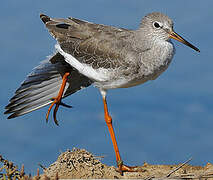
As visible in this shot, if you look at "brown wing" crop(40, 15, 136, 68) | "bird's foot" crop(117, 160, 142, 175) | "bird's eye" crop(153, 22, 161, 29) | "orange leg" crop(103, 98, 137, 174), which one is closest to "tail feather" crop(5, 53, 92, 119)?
"brown wing" crop(40, 15, 136, 68)

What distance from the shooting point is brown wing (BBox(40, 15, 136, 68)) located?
26.1 feet

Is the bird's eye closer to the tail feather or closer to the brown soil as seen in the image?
the tail feather

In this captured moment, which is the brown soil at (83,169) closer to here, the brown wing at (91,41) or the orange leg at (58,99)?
the brown wing at (91,41)

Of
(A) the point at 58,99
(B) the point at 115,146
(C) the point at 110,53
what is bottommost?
(B) the point at 115,146

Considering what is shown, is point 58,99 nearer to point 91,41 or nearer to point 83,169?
point 91,41

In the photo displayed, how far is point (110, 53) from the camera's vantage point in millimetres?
7996

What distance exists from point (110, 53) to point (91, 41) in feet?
2.09

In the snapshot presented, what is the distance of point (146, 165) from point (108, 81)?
2.16m

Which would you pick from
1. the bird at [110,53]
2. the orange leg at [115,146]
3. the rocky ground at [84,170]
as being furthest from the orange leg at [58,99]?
the rocky ground at [84,170]

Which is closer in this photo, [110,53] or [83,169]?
[83,169]

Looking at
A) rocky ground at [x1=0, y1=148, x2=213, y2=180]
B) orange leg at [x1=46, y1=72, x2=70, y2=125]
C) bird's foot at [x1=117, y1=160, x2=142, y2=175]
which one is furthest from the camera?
orange leg at [x1=46, y1=72, x2=70, y2=125]

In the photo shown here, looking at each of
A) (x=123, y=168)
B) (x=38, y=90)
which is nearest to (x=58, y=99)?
(x=38, y=90)

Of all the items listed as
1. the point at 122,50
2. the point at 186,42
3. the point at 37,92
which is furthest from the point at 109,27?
the point at 37,92

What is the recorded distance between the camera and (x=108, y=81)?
7.96 m
